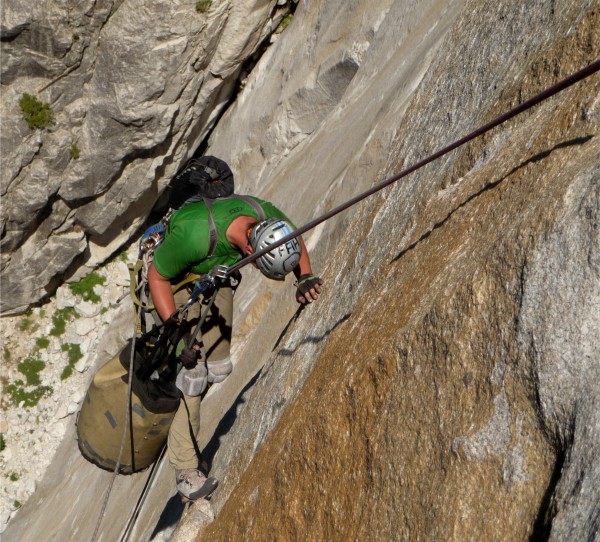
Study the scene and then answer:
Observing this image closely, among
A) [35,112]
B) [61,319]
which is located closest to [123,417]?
[35,112]

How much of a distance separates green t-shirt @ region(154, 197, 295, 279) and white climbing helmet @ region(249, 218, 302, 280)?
0.30m

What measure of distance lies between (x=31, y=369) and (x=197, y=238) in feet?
45.7

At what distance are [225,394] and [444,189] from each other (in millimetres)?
5152

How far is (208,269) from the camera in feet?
21.4

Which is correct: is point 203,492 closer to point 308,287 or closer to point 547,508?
point 308,287

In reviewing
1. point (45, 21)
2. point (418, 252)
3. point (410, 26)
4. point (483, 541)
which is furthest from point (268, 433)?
point (45, 21)

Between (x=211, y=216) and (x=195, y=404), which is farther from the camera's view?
(x=195, y=404)

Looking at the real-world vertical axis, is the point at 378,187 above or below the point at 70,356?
above

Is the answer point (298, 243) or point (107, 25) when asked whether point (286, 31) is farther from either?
point (298, 243)

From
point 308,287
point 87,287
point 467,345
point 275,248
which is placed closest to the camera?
point 467,345

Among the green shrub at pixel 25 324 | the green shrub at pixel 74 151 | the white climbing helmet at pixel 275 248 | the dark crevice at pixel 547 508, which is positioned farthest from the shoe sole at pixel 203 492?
the green shrub at pixel 25 324

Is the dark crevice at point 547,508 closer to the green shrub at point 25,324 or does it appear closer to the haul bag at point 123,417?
the haul bag at point 123,417

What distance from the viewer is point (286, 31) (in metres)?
17.4

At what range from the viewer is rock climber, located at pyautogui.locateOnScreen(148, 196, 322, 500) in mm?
5984
